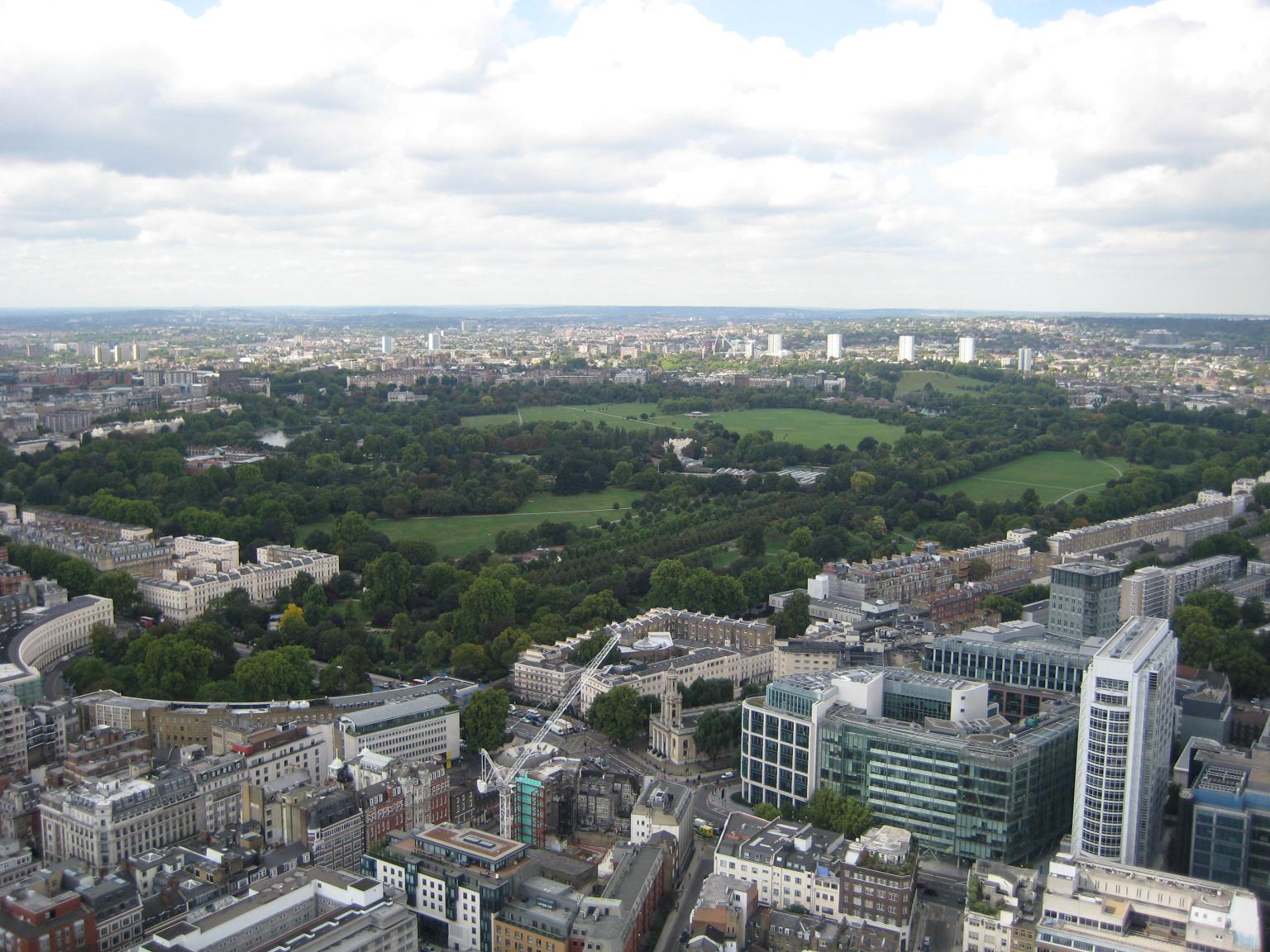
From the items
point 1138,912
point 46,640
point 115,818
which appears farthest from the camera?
point 46,640

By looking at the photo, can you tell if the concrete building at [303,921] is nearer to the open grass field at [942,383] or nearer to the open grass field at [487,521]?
the open grass field at [487,521]

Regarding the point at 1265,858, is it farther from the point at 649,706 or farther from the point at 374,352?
the point at 374,352

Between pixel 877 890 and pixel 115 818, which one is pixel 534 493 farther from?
pixel 877 890

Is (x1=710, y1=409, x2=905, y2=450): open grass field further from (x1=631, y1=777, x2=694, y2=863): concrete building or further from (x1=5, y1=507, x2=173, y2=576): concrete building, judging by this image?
(x1=631, y1=777, x2=694, y2=863): concrete building

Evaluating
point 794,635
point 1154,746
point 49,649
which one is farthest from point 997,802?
point 49,649

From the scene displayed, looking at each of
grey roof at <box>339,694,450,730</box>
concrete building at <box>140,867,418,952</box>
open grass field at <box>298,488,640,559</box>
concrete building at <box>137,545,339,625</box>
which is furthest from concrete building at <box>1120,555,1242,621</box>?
concrete building at <box>137,545,339,625</box>

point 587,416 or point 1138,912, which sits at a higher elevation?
point 587,416

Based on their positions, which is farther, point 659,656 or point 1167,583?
point 1167,583

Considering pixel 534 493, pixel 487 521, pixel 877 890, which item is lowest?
pixel 487 521

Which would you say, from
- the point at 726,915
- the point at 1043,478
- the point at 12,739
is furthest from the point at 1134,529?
the point at 12,739
